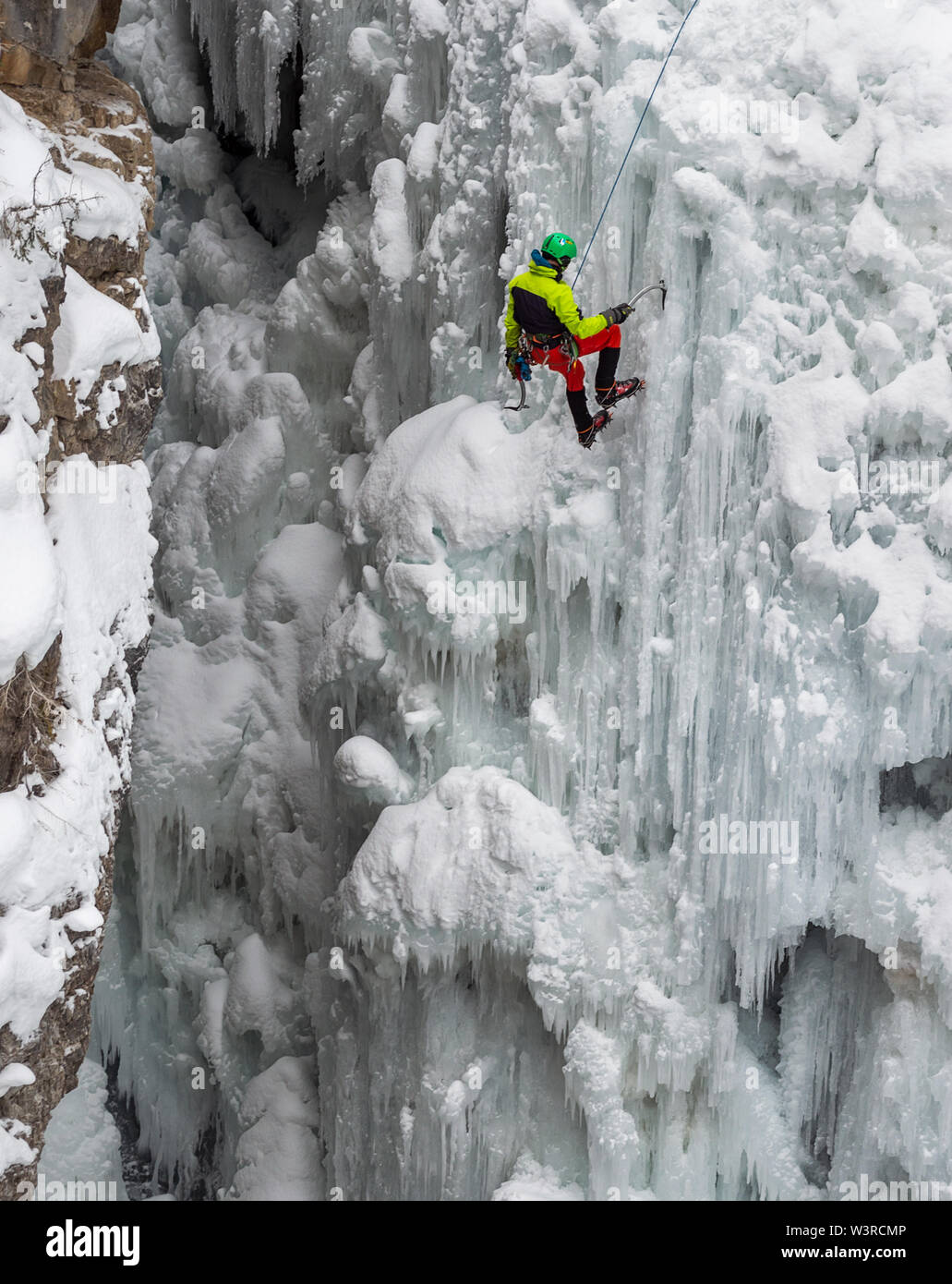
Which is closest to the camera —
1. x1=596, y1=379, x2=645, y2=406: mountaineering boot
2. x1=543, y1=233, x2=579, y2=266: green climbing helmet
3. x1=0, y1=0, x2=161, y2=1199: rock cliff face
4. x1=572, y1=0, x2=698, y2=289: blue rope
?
x1=0, y1=0, x2=161, y2=1199: rock cliff face

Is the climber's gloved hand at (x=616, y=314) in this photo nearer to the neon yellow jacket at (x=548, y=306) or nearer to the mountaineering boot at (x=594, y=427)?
the neon yellow jacket at (x=548, y=306)

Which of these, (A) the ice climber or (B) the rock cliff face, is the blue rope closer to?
(A) the ice climber

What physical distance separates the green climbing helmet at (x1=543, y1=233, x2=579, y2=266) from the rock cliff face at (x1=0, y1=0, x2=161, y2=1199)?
221cm

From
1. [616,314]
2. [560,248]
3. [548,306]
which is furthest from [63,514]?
[616,314]

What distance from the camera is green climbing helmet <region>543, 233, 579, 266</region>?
7.99 metres

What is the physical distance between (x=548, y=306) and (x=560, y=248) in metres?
0.30

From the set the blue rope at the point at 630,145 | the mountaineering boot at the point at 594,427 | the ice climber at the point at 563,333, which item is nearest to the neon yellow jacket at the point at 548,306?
the ice climber at the point at 563,333

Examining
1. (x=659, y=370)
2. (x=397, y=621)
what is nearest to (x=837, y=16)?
(x=659, y=370)

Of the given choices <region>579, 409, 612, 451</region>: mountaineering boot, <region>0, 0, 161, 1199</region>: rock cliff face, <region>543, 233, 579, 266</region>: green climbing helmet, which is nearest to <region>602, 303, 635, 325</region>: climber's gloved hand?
<region>543, 233, 579, 266</region>: green climbing helmet

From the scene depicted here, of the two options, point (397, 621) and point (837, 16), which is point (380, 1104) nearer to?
point (397, 621)

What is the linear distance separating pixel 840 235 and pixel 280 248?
19.1 ft

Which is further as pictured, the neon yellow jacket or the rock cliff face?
the neon yellow jacket

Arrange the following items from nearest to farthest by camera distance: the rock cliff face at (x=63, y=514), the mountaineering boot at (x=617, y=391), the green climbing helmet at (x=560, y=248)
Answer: the rock cliff face at (x=63, y=514)
the green climbing helmet at (x=560, y=248)
the mountaineering boot at (x=617, y=391)

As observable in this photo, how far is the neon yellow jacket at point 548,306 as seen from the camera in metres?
8.05
